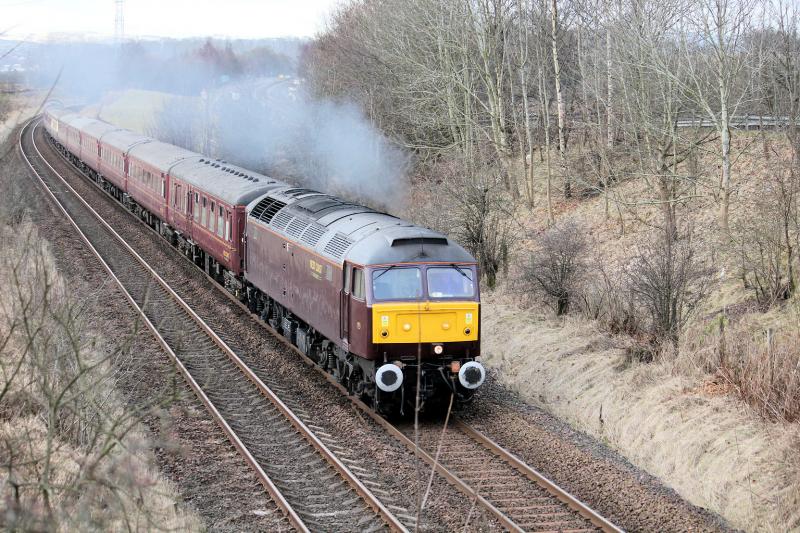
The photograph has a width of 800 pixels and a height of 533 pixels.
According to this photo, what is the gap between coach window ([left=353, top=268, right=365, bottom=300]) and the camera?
14.0 m

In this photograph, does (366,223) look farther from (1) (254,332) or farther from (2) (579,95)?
(2) (579,95)

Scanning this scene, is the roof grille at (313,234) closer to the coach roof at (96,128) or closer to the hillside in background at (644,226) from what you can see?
the hillside in background at (644,226)

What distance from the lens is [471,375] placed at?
14.1 meters

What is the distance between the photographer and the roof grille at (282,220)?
1797cm

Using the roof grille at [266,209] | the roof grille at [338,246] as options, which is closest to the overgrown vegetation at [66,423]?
the roof grille at [338,246]

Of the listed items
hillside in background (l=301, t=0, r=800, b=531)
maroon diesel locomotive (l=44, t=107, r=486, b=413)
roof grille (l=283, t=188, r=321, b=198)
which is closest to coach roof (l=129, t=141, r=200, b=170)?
maroon diesel locomotive (l=44, t=107, r=486, b=413)

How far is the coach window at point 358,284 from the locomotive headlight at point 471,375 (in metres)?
1.87

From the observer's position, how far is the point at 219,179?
24.3 m

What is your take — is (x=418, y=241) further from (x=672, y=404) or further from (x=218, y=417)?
(x=672, y=404)

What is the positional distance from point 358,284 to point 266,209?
6.04 metres

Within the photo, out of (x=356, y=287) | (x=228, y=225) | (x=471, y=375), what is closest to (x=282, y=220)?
(x=228, y=225)

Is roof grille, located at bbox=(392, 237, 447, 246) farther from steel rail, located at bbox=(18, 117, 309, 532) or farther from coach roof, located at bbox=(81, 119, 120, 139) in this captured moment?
coach roof, located at bbox=(81, 119, 120, 139)

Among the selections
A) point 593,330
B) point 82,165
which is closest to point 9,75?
point 593,330

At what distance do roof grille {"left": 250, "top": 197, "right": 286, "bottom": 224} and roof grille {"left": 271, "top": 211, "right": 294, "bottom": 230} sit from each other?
0.36m
